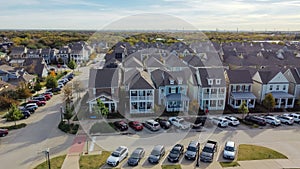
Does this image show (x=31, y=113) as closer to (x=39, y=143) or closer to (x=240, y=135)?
(x=39, y=143)

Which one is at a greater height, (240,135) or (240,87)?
(240,87)

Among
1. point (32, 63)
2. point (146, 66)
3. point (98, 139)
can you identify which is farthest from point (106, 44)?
point (98, 139)

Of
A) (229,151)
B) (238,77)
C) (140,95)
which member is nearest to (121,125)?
(140,95)

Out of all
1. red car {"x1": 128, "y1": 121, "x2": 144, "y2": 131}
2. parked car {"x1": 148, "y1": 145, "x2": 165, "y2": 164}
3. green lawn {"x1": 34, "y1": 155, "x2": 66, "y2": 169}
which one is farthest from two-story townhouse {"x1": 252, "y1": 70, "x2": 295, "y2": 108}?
green lawn {"x1": 34, "y1": 155, "x2": 66, "y2": 169}

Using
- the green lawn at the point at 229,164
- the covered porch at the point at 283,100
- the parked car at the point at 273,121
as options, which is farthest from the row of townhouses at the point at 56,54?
the green lawn at the point at 229,164

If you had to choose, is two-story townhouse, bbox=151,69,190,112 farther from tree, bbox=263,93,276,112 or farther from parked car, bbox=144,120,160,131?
tree, bbox=263,93,276,112

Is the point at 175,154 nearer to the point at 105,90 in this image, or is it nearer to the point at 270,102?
the point at 105,90

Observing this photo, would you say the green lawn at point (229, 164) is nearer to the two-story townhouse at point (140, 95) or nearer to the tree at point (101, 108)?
the two-story townhouse at point (140, 95)
